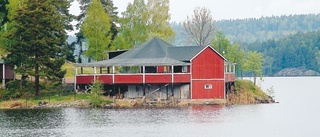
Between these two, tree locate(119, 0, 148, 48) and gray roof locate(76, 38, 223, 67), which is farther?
tree locate(119, 0, 148, 48)

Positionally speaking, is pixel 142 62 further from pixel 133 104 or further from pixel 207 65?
pixel 207 65

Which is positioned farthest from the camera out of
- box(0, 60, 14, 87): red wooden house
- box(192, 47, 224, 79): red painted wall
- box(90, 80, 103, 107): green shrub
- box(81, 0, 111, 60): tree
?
box(81, 0, 111, 60): tree

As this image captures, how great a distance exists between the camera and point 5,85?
2793 inches

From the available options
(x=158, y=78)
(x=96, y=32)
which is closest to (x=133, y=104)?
(x=158, y=78)

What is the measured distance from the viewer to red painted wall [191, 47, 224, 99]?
66938 millimetres

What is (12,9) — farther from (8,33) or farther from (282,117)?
(282,117)

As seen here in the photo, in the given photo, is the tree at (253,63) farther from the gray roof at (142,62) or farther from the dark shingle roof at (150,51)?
the gray roof at (142,62)

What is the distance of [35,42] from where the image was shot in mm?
66188

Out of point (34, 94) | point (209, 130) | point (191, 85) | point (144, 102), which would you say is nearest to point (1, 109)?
point (34, 94)

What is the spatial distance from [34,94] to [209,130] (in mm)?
28190

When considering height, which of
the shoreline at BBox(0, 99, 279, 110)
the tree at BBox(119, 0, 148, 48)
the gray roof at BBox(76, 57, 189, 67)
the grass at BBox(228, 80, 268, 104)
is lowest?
the shoreline at BBox(0, 99, 279, 110)

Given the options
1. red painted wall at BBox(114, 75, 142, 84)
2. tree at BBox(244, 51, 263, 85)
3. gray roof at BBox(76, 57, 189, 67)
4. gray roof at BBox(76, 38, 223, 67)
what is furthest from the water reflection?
tree at BBox(244, 51, 263, 85)

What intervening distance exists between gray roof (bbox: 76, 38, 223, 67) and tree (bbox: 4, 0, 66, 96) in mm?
4076

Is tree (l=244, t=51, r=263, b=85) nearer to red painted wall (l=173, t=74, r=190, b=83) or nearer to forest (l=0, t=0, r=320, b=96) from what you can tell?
forest (l=0, t=0, r=320, b=96)
